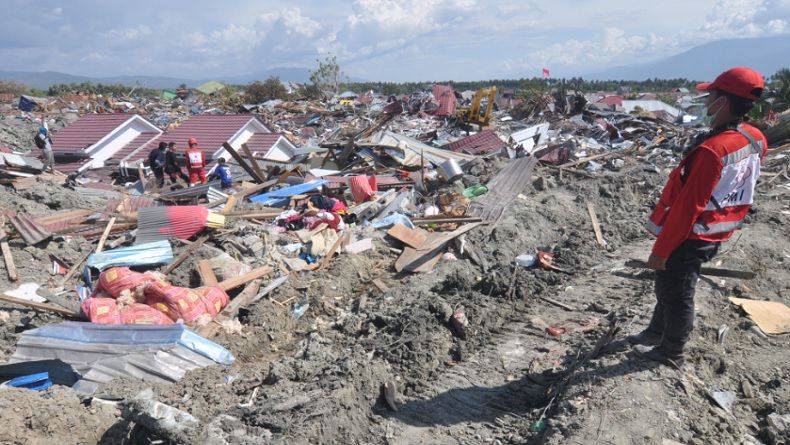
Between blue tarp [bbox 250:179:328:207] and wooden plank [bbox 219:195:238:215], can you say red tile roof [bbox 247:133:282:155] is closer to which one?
blue tarp [bbox 250:179:328:207]

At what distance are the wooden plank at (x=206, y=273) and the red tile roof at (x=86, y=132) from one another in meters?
11.7

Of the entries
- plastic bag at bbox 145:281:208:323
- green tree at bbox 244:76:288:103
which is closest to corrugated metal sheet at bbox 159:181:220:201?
plastic bag at bbox 145:281:208:323

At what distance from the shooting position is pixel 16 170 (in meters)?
11.3

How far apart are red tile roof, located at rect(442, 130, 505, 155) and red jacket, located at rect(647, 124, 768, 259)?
11.0m

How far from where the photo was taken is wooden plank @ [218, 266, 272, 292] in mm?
6077

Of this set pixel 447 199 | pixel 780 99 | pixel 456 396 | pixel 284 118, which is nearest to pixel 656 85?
pixel 780 99

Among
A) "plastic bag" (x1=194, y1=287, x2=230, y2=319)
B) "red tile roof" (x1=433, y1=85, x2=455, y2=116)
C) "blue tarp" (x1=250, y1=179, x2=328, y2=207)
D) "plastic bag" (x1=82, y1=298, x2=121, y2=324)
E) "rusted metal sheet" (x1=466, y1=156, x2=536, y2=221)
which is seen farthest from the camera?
"red tile roof" (x1=433, y1=85, x2=455, y2=116)

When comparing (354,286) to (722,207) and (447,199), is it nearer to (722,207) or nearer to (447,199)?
(447,199)

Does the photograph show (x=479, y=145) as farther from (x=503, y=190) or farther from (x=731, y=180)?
(x=731, y=180)

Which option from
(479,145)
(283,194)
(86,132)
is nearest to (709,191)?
(283,194)

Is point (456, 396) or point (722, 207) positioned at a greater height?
point (722, 207)

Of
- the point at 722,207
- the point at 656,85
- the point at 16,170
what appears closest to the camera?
the point at 722,207

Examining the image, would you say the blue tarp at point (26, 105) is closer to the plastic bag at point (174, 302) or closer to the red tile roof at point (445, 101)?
the red tile roof at point (445, 101)

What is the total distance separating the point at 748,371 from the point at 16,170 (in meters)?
14.1
